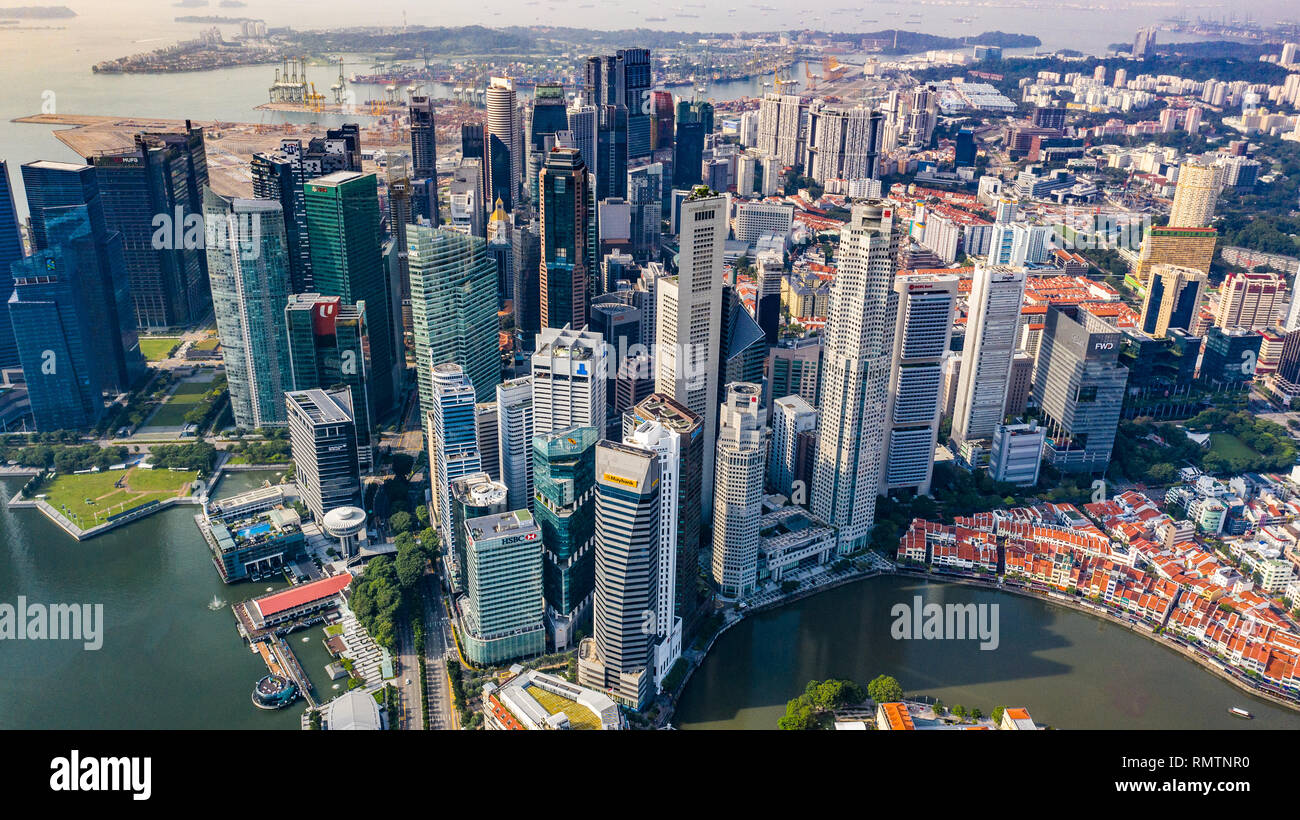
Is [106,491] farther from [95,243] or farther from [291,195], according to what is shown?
[291,195]

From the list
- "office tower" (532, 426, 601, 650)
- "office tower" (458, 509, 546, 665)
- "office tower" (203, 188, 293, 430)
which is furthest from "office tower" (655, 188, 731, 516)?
"office tower" (203, 188, 293, 430)

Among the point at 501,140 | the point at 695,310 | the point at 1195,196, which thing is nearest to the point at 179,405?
the point at 695,310

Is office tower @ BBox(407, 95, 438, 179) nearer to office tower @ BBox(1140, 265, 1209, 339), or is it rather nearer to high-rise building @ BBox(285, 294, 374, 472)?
high-rise building @ BBox(285, 294, 374, 472)

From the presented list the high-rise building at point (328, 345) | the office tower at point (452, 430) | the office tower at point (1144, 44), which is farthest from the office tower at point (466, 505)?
the office tower at point (1144, 44)

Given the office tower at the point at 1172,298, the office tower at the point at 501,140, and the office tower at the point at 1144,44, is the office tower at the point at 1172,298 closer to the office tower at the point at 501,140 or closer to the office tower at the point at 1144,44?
the office tower at the point at 501,140
